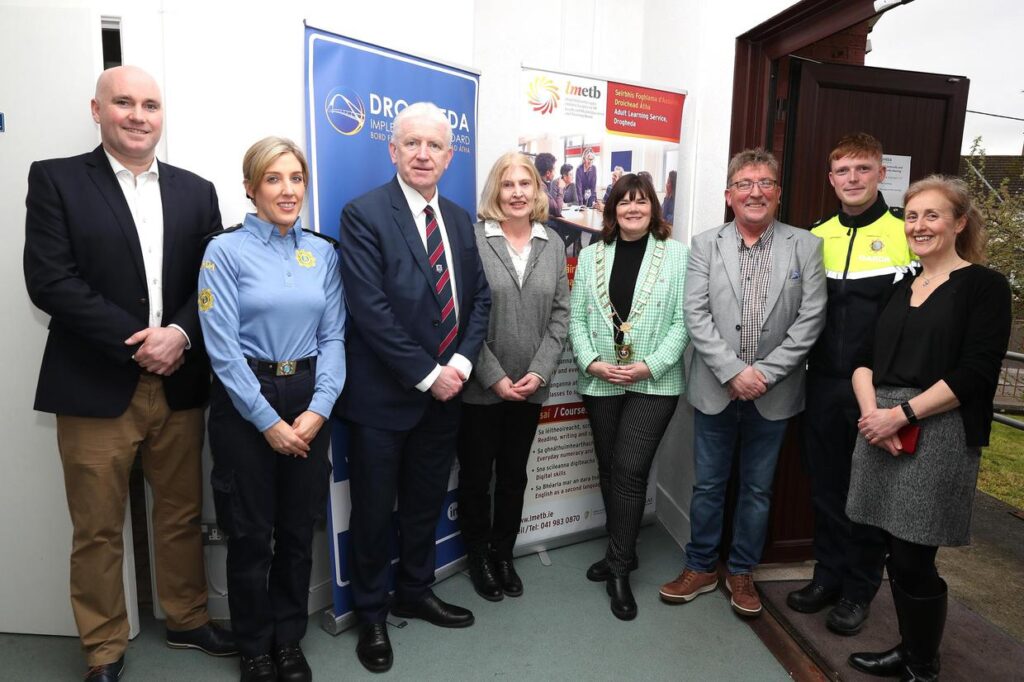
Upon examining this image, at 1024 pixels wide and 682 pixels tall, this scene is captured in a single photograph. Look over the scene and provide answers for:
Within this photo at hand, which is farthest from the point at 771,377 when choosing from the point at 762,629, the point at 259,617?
the point at 259,617

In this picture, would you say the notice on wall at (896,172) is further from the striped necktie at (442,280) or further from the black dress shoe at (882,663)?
the striped necktie at (442,280)

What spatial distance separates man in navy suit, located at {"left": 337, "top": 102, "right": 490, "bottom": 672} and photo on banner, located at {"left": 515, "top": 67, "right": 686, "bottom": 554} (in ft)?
2.30

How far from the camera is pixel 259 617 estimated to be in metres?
1.97

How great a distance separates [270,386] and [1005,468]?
7.32 meters

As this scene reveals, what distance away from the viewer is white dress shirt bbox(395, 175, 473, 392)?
82.7 inches

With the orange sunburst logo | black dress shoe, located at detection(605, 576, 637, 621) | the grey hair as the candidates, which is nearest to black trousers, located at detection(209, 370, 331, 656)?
the grey hair

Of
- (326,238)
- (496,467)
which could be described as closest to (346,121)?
(326,238)

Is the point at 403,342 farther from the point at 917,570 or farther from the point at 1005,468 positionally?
the point at 1005,468

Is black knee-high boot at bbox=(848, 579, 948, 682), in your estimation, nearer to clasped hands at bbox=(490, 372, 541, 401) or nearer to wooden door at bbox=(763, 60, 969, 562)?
wooden door at bbox=(763, 60, 969, 562)

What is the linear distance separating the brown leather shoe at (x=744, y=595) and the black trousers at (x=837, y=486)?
30 centimetres

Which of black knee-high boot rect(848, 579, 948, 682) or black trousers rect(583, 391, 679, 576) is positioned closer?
black knee-high boot rect(848, 579, 948, 682)

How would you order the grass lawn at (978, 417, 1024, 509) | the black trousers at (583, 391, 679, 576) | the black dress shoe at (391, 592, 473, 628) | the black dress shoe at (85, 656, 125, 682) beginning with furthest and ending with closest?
1. the grass lawn at (978, 417, 1024, 509)
2. the black trousers at (583, 391, 679, 576)
3. the black dress shoe at (391, 592, 473, 628)
4. the black dress shoe at (85, 656, 125, 682)

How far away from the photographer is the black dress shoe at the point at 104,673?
196 cm

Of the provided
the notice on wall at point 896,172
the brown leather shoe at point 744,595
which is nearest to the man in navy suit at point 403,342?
the brown leather shoe at point 744,595
